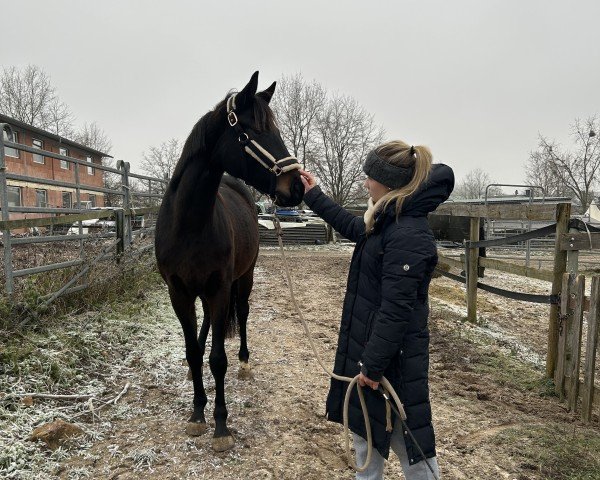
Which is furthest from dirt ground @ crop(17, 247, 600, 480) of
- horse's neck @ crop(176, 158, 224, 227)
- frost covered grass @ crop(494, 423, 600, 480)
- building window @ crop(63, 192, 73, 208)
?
building window @ crop(63, 192, 73, 208)

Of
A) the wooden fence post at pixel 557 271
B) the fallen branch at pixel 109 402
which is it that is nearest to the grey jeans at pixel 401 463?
the fallen branch at pixel 109 402

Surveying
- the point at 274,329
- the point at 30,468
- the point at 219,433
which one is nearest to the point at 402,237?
the point at 219,433

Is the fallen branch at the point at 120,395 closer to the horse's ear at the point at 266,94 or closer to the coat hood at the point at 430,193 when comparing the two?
the horse's ear at the point at 266,94

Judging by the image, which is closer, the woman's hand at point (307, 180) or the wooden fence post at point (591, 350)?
the woman's hand at point (307, 180)

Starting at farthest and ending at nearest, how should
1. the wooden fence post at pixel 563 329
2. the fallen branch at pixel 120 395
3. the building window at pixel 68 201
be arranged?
the building window at pixel 68 201 → the wooden fence post at pixel 563 329 → the fallen branch at pixel 120 395

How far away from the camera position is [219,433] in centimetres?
268

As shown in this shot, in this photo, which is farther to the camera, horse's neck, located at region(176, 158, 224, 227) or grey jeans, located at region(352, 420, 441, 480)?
horse's neck, located at region(176, 158, 224, 227)

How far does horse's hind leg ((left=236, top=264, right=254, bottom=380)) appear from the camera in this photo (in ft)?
12.4

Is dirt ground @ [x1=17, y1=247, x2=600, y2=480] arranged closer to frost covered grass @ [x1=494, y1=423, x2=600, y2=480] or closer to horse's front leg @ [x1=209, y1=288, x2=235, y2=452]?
frost covered grass @ [x1=494, y1=423, x2=600, y2=480]

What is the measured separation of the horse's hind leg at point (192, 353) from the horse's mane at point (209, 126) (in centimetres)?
90

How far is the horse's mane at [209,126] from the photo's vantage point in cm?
251

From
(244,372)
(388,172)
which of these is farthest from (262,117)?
(244,372)

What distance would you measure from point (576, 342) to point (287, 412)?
2.39 meters

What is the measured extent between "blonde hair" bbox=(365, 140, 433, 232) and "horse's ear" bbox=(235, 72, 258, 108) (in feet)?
3.55
